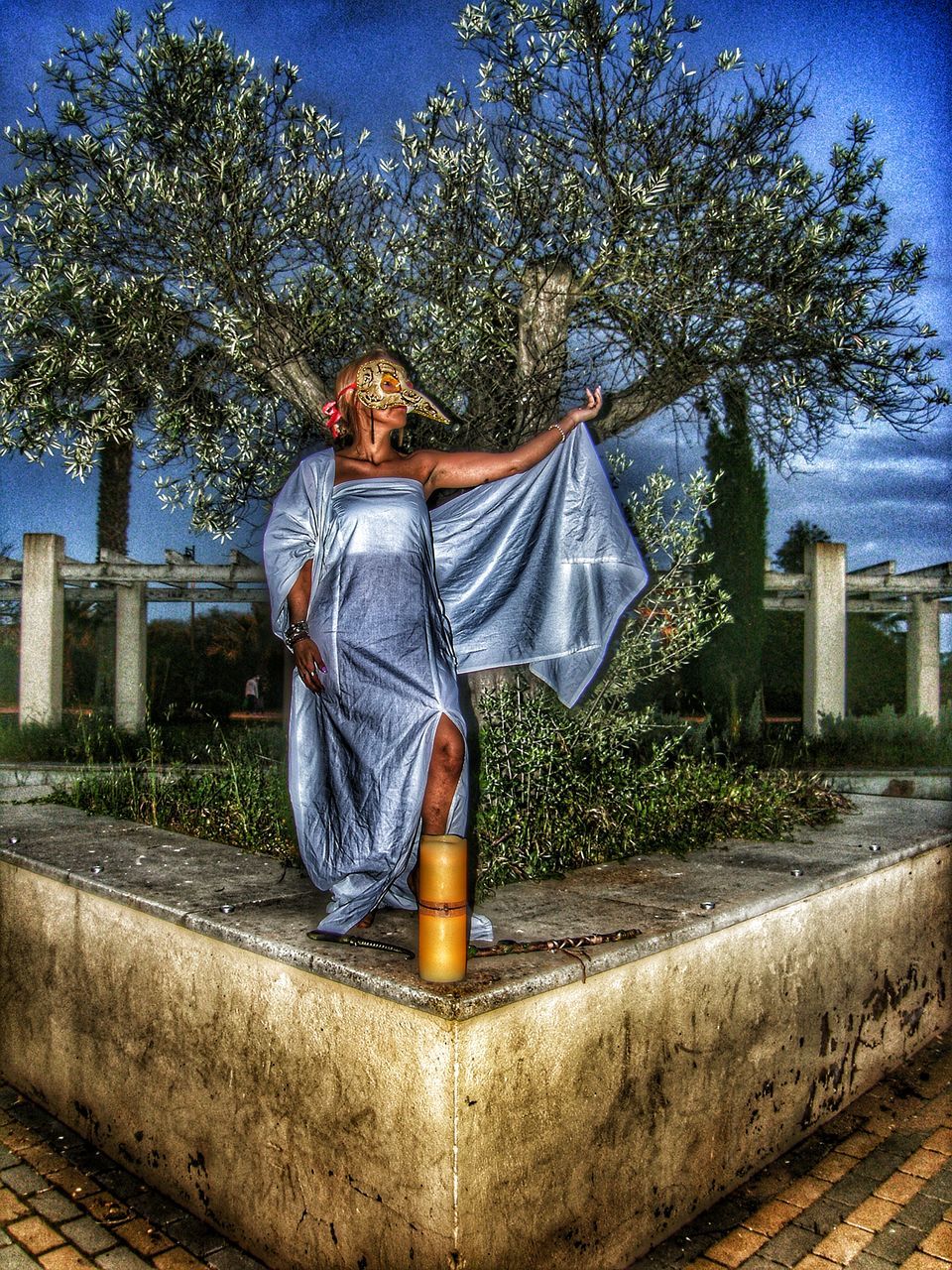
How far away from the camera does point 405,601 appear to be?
2572 millimetres

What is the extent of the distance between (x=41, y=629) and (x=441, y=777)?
1316cm

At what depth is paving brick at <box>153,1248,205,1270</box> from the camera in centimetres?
241

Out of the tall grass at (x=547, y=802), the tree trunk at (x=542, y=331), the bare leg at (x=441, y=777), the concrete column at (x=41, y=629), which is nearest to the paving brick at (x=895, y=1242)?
the tall grass at (x=547, y=802)

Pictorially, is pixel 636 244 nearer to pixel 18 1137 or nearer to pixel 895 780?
pixel 18 1137

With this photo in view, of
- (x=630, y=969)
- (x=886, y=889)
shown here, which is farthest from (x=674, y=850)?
(x=630, y=969)

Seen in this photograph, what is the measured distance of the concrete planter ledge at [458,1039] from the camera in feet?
6.60

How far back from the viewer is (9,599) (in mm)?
15922

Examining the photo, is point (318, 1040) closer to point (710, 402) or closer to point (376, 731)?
point (376, 731)

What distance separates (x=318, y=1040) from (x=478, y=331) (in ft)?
13.4

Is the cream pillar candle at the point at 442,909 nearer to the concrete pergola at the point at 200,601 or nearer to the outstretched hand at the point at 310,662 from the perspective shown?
the outstretched hand at the point at 310,662

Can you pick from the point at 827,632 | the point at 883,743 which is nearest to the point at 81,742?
the point at 883,743

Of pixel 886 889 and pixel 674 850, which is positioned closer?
pixel 886 889

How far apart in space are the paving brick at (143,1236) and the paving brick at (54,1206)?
0.57 feet

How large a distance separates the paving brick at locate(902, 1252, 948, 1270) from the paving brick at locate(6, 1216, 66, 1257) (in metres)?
2.28
